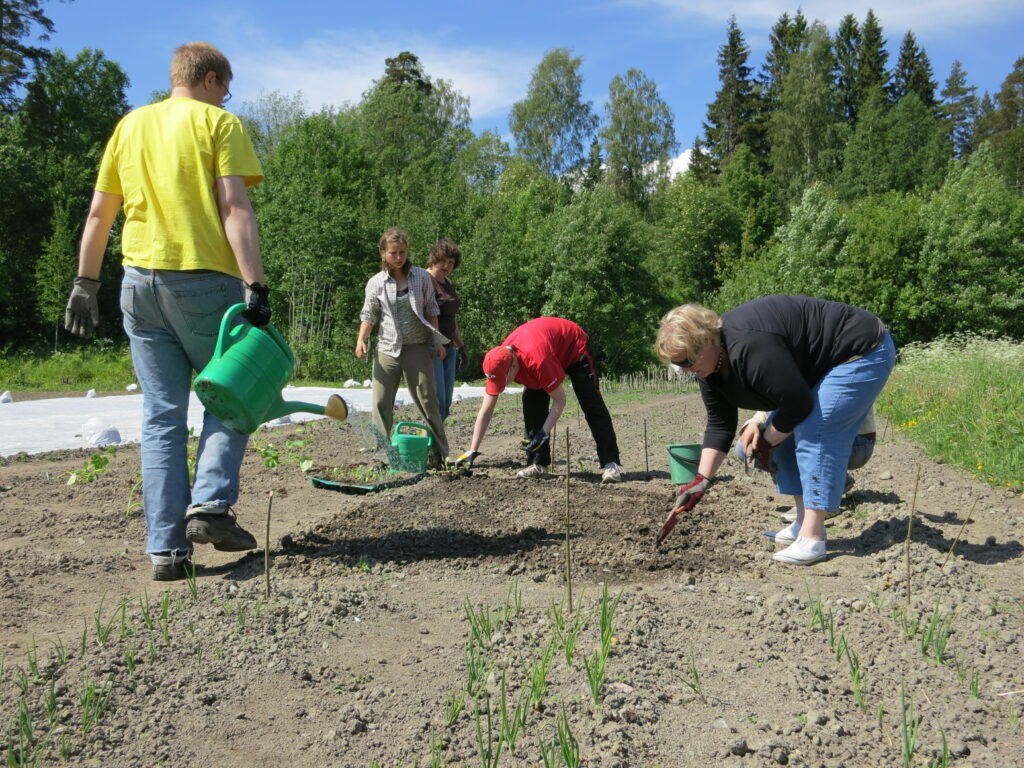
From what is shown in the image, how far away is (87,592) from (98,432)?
174 inches

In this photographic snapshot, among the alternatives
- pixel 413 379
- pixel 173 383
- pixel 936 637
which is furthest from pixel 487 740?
pixel 413 379

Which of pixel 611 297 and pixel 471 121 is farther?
pixel 471 121

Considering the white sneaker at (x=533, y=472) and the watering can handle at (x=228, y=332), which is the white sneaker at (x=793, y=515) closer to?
the white sneaker at (x=533, y=472)

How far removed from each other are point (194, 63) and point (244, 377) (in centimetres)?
116

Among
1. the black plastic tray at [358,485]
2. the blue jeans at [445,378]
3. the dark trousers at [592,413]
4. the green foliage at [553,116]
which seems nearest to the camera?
the black plastic tray at [358,485]

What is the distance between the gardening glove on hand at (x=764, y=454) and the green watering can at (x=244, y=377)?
1.58m

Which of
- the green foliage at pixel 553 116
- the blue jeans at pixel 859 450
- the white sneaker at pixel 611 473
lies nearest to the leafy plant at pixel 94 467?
the white sneaker at pixel 611 473

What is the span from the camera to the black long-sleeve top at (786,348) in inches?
111

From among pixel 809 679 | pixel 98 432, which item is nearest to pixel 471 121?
pixel 98 432

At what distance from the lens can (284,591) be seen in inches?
107

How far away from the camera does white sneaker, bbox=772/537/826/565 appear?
3195mm

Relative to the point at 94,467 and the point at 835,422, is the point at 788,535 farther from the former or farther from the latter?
the point at 94,467

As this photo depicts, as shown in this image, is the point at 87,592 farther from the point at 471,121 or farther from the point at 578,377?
the point at 471,121

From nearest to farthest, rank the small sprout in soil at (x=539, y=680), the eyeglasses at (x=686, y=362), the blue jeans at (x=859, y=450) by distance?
1. the small sprout in soil at (x=539, y=680)
2. the eyeglasses at (x=686, y=362)
3. the blue jeans at (x=859, y=450)
